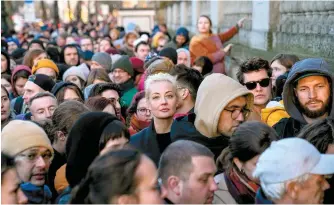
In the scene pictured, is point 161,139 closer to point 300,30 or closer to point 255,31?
point 300,30

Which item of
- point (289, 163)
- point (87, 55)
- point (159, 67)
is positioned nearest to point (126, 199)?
point (289, 163)

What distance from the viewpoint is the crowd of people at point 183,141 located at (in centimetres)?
435

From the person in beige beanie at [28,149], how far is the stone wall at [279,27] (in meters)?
3.54

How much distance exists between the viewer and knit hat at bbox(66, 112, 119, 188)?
5148 mm

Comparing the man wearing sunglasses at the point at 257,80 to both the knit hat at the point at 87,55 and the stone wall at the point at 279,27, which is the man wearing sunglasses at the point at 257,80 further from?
the knit hat at the point at 87,55

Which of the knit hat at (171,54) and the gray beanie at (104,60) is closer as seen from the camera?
the knit hat at (171,54)

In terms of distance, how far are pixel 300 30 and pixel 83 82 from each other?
2770 mm

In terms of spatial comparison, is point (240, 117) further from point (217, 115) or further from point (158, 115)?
point (158, 115)

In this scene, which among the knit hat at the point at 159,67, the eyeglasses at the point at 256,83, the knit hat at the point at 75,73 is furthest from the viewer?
the knit hat at the point at 75,73

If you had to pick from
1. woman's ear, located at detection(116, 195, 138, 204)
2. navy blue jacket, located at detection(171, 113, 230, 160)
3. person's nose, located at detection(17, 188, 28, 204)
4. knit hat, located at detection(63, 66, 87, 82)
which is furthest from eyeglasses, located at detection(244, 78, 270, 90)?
knit hat, located at detection(63, 66, 87, 82)

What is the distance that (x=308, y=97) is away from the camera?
6.35m

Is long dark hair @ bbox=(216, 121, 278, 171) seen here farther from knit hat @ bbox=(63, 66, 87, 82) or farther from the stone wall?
knit hat @ bbox=(63, 66, 87, 82)

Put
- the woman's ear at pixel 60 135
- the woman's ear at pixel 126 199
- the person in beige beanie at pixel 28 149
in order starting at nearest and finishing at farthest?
the woman's ear at pixel 126 199 → the person in beige beanie at pixel 28 149 → the woman's ear at pixel 60 135

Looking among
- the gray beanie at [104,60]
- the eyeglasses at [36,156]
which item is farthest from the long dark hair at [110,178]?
the gray beanie at [104,60]
